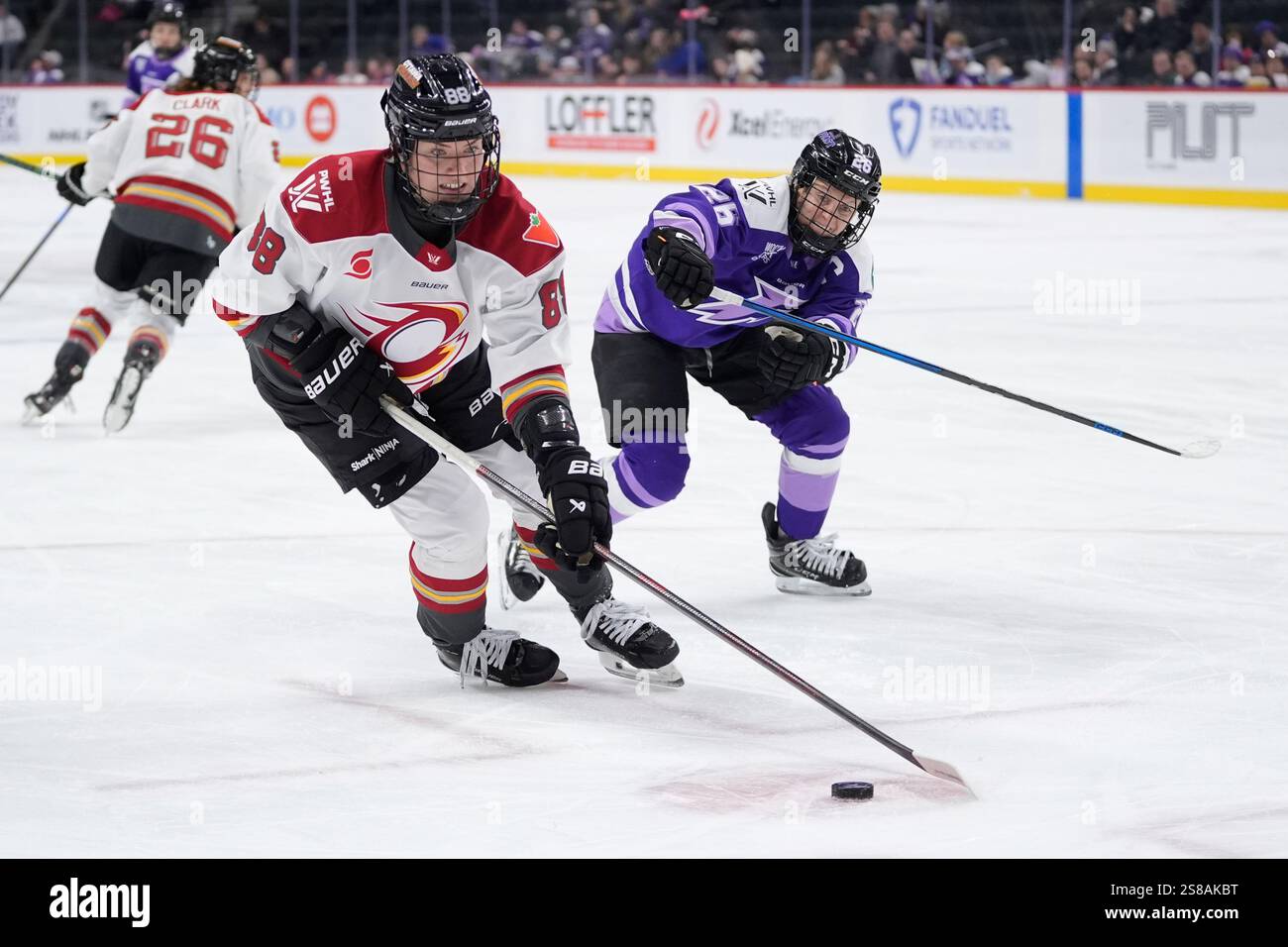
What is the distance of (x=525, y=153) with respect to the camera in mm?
15602

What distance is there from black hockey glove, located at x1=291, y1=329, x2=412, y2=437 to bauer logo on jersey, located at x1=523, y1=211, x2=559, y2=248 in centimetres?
35

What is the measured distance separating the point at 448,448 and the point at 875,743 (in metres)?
0.92

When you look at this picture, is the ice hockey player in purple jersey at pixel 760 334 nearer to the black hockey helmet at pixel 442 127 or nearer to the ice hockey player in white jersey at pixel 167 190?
the black hockey helmet at pixel 442 127

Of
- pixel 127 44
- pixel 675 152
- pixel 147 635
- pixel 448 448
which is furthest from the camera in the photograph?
pixel 127 44

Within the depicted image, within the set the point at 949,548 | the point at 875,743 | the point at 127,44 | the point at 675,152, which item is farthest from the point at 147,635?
the point at 127,44

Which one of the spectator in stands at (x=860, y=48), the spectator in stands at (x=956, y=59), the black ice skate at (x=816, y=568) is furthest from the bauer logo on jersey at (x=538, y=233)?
the spectator in stands at (x=860, y=48)

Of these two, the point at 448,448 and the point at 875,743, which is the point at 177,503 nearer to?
the point at 448,448

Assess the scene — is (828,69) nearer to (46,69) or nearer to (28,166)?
(28,166)

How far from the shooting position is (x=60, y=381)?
5906 mm

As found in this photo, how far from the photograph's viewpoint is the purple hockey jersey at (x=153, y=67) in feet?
28.8

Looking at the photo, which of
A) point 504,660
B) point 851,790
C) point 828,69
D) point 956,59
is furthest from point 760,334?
point 828,69

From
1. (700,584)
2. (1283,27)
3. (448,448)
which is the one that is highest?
(1283,27)

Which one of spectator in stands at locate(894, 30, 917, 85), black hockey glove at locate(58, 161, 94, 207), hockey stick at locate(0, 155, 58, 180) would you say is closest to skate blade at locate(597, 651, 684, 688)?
black hockey glove at locate(58, 161, 94, 207)
